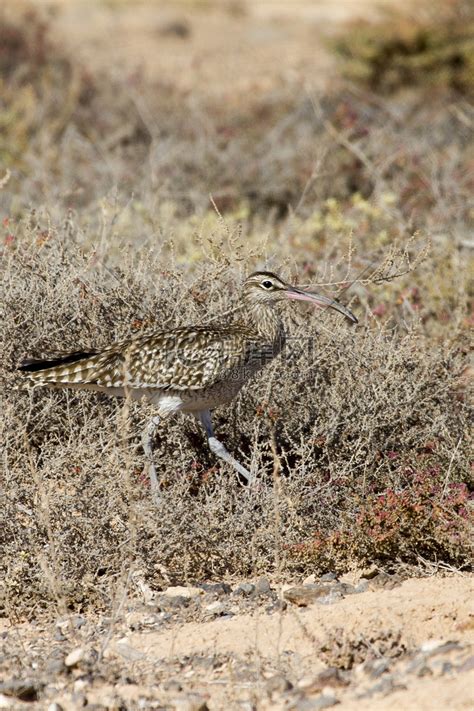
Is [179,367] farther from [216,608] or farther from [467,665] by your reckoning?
[467,665]

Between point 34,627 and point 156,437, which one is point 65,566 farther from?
point 156,437

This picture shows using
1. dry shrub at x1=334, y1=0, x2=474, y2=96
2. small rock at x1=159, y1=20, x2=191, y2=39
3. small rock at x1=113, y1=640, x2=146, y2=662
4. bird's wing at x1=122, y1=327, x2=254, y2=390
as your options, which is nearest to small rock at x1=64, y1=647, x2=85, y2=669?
small rock at x1=113, y1=640, x2=146, y2=662

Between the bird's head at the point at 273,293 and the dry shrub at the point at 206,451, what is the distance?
22 centimetres

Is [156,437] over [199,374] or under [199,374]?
under

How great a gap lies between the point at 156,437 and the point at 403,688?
9.08ft

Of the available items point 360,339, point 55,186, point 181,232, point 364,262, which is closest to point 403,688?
point 360,339

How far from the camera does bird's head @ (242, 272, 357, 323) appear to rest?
20.3 ft

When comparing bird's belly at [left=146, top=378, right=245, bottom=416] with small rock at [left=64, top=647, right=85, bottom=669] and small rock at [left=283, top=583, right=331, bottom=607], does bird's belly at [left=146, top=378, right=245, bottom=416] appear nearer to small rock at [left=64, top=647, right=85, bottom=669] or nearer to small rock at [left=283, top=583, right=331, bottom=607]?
small rock at [left=283, top=583, right=331, bottom=607]

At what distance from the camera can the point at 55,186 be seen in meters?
10.7

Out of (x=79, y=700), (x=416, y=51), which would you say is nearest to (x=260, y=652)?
(x=79, y=700)

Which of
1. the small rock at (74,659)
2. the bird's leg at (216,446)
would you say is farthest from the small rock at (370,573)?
the small rock at (74,659)

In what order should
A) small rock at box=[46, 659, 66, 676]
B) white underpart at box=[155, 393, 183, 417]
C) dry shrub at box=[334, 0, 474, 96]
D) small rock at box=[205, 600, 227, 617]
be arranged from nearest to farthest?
small rock at box=[46, 659, 66, 676]
small rock at box=[205, 600, 227, 617]
white underpart at box=[155, 393, 183, 417]
dry shrub at box=[334, 0, 474, 96]

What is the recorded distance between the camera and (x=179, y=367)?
597 cm

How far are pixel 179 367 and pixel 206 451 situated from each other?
67 centimetres
